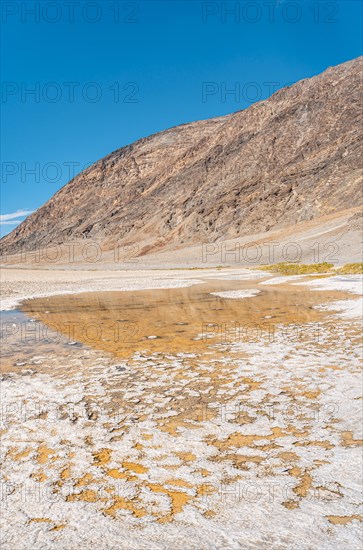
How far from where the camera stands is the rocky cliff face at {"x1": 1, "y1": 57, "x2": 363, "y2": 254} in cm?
8662

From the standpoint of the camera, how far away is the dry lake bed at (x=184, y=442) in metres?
2.88

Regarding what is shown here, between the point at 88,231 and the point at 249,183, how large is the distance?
56451 mm

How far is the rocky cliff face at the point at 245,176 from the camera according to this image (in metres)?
86.6

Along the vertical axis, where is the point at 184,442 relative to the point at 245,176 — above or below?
below

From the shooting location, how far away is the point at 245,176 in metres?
101

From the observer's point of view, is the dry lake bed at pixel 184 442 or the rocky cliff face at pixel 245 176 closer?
the dry lake bed at pixel 184 442

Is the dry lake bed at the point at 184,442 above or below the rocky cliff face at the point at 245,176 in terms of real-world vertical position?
below

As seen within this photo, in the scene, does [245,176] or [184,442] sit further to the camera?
[245,176]

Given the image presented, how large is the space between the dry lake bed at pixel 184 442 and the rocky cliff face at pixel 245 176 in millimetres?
76030

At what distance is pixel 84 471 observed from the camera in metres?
3.64

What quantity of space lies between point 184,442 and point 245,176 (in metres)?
101

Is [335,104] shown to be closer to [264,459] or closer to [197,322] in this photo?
[197,322]

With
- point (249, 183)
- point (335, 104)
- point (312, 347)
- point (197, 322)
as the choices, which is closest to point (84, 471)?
point (312, 347)

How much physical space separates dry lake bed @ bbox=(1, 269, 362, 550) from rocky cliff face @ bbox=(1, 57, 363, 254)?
249ft
